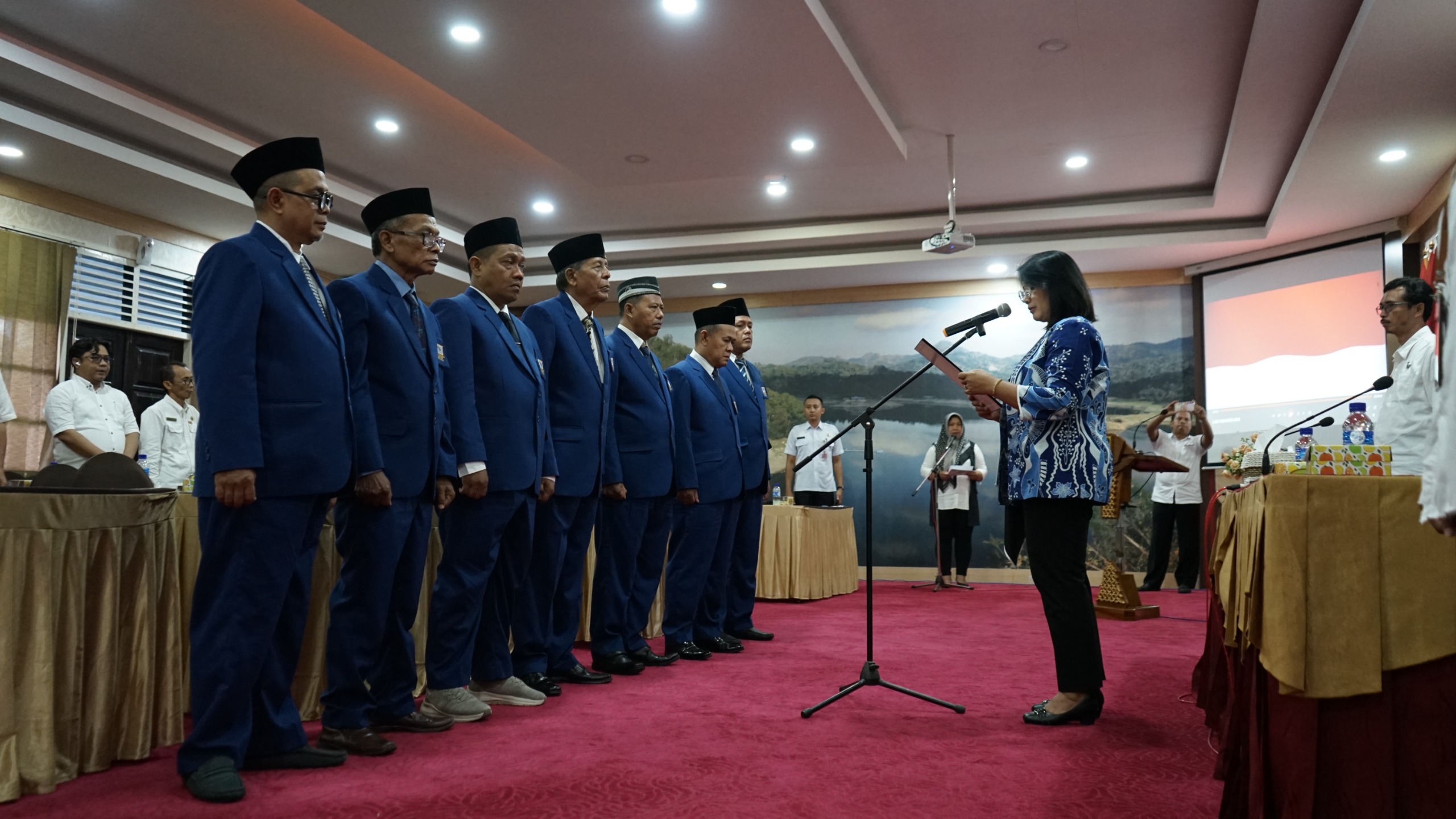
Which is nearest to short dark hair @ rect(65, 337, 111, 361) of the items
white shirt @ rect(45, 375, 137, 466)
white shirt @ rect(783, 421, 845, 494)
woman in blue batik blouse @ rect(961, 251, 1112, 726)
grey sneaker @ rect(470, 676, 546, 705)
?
white shirt @ rect(45, 375, 137, 466)

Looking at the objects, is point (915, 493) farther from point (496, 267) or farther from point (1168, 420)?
point (496, 267)

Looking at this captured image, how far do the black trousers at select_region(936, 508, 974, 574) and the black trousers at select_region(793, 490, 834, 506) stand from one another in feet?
5.59

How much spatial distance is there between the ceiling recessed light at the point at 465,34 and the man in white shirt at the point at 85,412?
2781 mm

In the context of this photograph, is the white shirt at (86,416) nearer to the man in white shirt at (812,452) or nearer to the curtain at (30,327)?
the curtain at (30,327)

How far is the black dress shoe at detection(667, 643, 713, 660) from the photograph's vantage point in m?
4.09

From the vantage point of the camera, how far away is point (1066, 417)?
9.21ft

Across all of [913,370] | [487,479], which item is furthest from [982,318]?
[913,370]

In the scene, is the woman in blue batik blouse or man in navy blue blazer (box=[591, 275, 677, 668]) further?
man in navy blue blazer (box=[591, 275, 677, 668])

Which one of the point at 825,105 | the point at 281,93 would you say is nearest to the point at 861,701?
the point at 825,105

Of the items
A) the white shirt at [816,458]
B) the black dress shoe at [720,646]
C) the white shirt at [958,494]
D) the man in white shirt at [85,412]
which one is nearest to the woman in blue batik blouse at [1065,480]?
the black dress shoe at [720,646]

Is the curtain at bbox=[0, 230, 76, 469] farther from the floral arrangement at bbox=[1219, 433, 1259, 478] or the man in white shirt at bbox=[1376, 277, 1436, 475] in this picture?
the man in white shirt at bbox=[1376, 277, 1436, 475]

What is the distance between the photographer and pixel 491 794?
2.09m

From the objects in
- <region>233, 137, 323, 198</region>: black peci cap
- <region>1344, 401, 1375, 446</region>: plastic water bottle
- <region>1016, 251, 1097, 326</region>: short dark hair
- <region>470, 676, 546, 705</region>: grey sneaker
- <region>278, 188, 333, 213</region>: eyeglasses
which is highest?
<region>233, 137, 323, 198</region>: black peci cap

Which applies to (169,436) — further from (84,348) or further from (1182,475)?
(1182,475)
